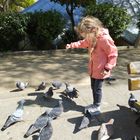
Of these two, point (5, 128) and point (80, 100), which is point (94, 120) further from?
point (5, 128)

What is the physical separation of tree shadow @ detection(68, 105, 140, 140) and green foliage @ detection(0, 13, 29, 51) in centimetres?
505

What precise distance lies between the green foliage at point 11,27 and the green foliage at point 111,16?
2085mm

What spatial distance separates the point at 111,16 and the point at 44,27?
211cm

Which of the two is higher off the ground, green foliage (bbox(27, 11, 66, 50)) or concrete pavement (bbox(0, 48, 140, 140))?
green foliage (bbox(27, 11, 66, 50))

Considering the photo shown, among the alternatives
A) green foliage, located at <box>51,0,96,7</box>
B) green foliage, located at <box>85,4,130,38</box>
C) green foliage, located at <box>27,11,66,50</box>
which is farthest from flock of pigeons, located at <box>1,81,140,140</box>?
green foliage, located at <box>51,0,96,7</box>

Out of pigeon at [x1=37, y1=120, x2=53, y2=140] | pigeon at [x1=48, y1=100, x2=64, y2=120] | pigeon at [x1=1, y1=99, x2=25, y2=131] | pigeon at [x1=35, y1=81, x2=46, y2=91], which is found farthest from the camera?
pigeon at [x1=35, y1=81, x2=46, y2=91]

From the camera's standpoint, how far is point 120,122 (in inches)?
207

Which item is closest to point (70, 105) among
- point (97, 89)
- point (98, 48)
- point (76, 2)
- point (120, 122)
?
point (97, 89)

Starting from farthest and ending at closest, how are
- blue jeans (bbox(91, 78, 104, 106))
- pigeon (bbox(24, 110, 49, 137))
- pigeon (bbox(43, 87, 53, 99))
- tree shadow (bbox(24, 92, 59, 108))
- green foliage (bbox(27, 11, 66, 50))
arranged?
green foliage (bbox(27, 11, 66, 50))
pigeon (bbox(43, 87, 53, 99))
tree shadow (bbox(24, 92, 59, 108))
blue jeans (bbox(91, 78, 104, 106))
pigeon (bbox(24, 110, 49, 137))

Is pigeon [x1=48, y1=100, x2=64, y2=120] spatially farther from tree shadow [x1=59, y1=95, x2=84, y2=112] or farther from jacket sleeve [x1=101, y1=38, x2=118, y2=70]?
jacket sleeve [x1=101, y1=38, x2=118, y2=70]

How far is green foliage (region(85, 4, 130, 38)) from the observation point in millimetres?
10398

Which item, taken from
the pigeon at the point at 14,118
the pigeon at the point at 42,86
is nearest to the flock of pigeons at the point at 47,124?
the pigeon at the point at 14,118

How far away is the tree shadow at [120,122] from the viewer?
4.90m

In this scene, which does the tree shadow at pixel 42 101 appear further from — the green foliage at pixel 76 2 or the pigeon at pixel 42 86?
the green foliage at pixel 76 2
